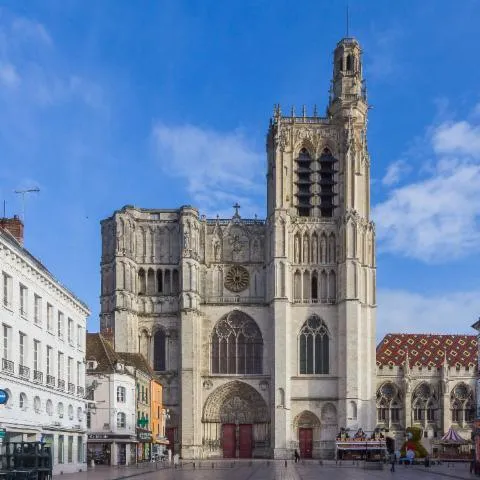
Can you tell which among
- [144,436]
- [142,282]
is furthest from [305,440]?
[144,436]

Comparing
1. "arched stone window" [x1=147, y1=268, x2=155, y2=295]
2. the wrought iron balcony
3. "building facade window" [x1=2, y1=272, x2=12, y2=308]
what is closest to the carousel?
"arched stone window" [x1=147, y1=268, x2=155, y2=295]

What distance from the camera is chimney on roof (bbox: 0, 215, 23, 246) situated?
49062 mm

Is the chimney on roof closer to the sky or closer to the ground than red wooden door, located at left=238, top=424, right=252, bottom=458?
closer to the sky

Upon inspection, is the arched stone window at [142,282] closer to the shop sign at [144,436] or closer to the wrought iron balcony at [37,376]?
the shop sign at [144,436]

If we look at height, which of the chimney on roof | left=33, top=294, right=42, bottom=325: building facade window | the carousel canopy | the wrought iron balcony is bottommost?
the carousel canopy

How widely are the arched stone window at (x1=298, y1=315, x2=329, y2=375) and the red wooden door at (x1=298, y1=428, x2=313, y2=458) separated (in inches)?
200

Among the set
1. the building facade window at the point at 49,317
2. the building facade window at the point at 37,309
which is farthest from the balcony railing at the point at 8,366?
the building facade window at the point at 49,317

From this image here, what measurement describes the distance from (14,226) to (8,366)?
39.3 feet

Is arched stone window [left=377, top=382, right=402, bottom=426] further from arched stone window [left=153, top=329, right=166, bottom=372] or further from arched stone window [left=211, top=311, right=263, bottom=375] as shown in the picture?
arched stone window [left=153, top=329, right=166, bottom=372]

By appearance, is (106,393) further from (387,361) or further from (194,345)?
(387,361)

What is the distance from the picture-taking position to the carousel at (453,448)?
81938mm

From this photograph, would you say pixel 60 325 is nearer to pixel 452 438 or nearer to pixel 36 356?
pixel 36 356

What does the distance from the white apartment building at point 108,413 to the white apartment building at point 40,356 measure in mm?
11092

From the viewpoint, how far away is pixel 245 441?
89.3m
